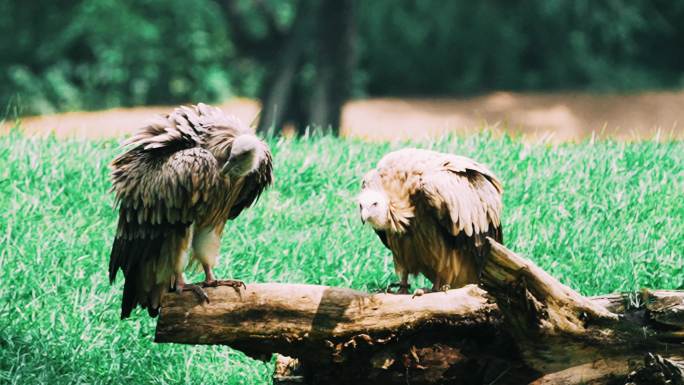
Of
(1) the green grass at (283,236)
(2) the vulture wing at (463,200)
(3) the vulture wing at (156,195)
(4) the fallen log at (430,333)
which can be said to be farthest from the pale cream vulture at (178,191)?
(1) the green grass at (283,236)

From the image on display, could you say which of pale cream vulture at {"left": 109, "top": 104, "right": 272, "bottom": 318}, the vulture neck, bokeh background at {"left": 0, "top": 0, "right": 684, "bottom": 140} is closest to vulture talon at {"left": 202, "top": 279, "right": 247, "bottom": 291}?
pale cream vulture at {"left": 109, "top": 104, "right": 272, "bottom": 318}

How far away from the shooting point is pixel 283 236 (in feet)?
18.3

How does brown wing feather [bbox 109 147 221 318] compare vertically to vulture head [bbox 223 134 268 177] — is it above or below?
below

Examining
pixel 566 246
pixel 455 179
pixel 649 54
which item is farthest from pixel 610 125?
pixel 455 179

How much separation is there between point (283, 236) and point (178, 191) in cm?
194

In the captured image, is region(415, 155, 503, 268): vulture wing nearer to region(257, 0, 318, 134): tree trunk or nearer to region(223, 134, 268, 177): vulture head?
region(223, 134, 268, 177): vulture head

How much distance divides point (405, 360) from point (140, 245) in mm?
1182

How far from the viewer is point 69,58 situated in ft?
55.6

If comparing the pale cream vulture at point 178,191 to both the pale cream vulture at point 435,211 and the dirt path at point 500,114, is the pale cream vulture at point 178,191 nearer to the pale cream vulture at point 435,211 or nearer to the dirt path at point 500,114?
the pale cream vulture at point 435,211

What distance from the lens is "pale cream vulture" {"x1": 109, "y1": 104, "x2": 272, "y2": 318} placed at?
370cm

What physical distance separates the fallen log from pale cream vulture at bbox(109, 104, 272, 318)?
0.61 ft

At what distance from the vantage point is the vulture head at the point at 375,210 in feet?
11.9

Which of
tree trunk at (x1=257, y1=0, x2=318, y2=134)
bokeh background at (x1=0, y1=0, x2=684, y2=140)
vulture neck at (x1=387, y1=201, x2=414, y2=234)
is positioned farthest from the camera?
bokeh background at (x1=0, y1=0, x2=684, y2=140)

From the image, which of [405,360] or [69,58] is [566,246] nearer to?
[405,360]
